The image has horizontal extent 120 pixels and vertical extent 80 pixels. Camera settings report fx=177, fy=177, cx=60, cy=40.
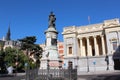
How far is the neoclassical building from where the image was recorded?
155 feet

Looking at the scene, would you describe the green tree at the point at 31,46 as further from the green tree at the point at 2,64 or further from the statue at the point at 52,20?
the statue at the point at 52,20

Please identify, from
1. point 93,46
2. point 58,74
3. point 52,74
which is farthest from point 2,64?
point 58,74

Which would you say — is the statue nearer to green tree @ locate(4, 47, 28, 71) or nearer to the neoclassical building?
the neoclassical building

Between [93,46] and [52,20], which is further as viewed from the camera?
[93,46]

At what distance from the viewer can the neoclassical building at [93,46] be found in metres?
47.2

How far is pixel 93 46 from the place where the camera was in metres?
57.2

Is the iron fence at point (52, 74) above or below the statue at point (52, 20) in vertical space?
below

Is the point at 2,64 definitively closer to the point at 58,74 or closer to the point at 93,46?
the point at 93,46

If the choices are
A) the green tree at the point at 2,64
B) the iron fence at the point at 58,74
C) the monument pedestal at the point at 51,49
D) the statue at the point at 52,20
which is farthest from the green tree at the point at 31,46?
the iron fence at the point at 58,74

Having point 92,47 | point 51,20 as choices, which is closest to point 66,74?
point 51,20

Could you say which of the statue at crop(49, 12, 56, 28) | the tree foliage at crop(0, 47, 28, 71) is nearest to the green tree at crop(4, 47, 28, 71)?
the tree foliage at crop(0, 47, 28, 71)

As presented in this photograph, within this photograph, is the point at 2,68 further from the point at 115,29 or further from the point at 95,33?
the point at 115,29

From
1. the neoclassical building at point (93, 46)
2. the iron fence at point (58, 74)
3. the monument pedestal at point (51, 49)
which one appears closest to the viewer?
the iron fence at point (58, 74)

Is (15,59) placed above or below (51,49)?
above
